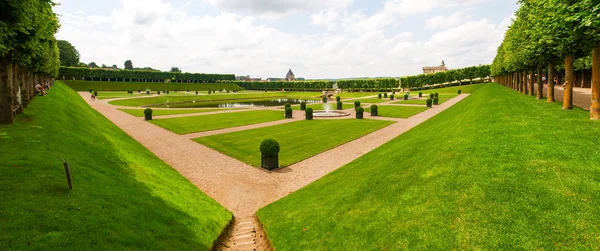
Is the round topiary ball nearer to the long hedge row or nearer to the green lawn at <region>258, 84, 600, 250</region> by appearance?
Answer: the green lawn at <region>258, 84, 600, 250</region>

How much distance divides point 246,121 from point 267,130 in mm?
7104

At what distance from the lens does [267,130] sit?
A: 97.3ft

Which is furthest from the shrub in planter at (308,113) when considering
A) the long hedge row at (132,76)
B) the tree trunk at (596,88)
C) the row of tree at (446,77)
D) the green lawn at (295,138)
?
the long hedge row at (132,76)

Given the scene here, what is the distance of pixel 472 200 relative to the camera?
24.6 ft

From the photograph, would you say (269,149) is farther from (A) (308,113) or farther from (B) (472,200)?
(A) (308,113)

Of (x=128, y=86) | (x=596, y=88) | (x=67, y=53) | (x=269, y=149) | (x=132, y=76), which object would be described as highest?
(x=67, y=53)

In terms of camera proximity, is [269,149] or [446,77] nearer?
[269,149]

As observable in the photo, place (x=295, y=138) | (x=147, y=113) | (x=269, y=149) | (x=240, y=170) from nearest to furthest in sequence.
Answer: (x=269, y=149), (x=240, y=170), (x=295, y=138), (x=147, y=113)

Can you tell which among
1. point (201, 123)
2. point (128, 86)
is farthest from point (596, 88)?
point (128, 86)

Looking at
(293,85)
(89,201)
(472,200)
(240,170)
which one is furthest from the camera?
(293,85)

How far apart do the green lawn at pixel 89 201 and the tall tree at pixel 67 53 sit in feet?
423

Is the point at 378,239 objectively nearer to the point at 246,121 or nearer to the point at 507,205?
the point at 507,205

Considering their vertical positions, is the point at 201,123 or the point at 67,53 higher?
the point at 67,53

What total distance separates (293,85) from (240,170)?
420 ft
